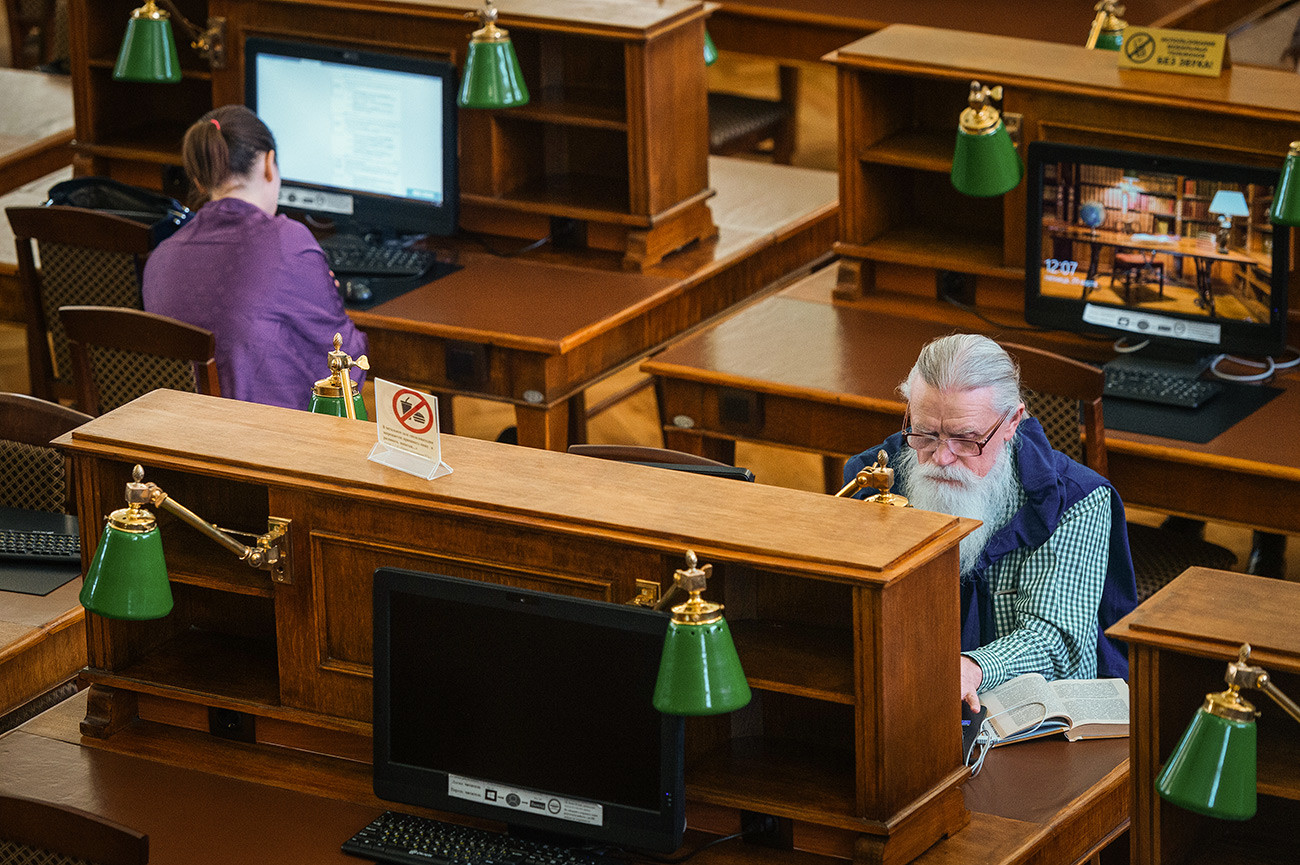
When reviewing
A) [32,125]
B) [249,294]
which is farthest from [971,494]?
[32,125]

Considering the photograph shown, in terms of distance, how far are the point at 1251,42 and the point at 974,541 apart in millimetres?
4307

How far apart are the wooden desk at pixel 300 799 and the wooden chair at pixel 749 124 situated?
14.2ft

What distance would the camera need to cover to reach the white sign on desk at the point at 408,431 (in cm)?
242

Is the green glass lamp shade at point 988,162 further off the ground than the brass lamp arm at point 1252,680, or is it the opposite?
the green glass lamp shade at point 988,162

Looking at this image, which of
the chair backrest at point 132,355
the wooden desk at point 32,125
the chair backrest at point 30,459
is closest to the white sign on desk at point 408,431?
the chair backrest at point 30,459

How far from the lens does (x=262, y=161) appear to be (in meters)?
4.08

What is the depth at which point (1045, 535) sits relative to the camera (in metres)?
3.01

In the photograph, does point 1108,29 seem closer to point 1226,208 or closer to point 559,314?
point 1226,208

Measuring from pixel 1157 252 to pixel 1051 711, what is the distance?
1645 millimetres

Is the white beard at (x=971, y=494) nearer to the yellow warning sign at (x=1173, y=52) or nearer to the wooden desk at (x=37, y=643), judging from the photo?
the wooden desk at (x=37, y=643)

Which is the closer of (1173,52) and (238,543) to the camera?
(238,543)

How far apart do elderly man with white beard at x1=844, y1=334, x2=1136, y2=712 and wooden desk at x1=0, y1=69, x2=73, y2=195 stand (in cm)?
339

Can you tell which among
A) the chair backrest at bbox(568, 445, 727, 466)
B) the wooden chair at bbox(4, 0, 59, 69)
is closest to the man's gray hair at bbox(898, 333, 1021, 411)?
the chair backrest at bbox(568, 445, 727, 466)

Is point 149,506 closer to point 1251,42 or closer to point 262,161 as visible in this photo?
point 262,161
